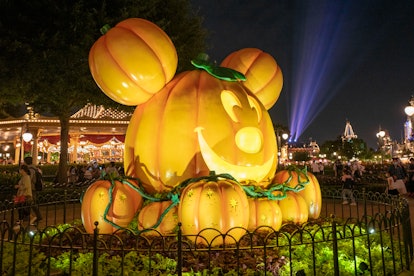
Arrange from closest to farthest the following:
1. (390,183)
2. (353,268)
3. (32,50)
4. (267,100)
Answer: (353,268) < (267,100) < (32,50) < (390,183)

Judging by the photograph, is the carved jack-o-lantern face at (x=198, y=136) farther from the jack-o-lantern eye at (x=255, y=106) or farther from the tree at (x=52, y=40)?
the tree at (x=52, y=40)

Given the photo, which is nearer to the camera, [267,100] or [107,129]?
[267,100]

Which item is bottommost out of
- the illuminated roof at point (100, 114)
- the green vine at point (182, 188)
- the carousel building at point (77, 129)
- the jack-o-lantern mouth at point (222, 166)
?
the green vine at point (182, 188)

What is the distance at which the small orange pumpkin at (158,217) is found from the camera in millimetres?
5020

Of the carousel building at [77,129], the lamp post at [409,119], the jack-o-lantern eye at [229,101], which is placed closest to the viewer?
the jack-o-lantern eye at [229,101]

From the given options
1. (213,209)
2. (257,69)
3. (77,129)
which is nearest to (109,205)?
(213,209)

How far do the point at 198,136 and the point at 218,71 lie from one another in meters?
1.25

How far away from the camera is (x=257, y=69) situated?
21.3 ft

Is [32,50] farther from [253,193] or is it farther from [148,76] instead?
[253,193]

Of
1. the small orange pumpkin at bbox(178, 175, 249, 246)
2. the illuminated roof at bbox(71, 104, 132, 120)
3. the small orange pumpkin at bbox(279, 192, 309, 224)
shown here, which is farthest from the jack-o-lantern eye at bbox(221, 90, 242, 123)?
the illuminated roof at bbox(71, 104, 132, 120)

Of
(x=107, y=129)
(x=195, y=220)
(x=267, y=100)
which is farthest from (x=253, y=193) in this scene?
(x=107, y=129)

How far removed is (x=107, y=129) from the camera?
2941 centimetres

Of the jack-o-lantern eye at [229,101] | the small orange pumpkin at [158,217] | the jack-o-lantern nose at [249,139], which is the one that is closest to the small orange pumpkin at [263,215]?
the jack-o-lantern nose at [249,139]

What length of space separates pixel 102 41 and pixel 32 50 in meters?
7.49
